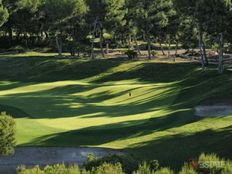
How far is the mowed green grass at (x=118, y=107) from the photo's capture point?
30.0m

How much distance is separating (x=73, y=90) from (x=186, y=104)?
20.6 m

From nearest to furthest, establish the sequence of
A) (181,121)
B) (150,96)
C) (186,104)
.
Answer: (181,121) < (186,104) < (150,96)

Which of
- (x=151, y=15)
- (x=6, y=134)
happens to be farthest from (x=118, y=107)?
(x=151, y=15)

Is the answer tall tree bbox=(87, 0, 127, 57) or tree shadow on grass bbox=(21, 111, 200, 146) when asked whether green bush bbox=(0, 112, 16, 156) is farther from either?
tall tree bbox=(87, 0, 127, 57)

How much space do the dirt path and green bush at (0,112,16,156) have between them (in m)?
1.68

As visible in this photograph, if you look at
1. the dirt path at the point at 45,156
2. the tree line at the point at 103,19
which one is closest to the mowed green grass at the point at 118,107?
the dirt path at the point at 45,156

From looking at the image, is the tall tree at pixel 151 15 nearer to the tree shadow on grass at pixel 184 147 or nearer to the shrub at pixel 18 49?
the shrub at pixel 18 49

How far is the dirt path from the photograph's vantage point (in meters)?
27.2

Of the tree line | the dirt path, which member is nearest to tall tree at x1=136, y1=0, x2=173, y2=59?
the tree line

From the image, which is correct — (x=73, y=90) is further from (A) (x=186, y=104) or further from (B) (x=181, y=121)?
(B) (x=181, y=121)

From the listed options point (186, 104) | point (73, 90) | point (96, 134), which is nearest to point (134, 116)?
point (186, 104)

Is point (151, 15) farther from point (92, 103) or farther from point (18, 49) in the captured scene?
point (92, 103)

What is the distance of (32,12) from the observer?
324ft

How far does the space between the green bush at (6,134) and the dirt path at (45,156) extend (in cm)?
168
